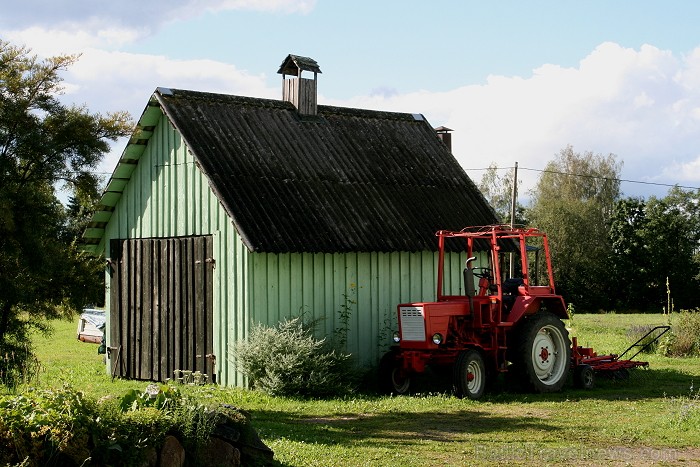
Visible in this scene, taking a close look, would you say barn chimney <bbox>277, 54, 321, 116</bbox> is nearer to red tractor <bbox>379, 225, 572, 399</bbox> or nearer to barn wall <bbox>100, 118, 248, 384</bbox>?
barn wall <bbox>100, 118, 248, 384</bbox>

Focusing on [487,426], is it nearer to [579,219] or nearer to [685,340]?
[685,340]

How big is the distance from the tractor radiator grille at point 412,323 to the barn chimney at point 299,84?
6.13 m

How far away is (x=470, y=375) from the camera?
51.3ft

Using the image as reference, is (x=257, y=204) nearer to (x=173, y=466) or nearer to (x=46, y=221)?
(x=46, y=221)

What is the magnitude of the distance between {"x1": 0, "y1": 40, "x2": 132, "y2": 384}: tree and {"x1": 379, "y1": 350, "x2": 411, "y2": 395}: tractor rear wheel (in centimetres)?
497

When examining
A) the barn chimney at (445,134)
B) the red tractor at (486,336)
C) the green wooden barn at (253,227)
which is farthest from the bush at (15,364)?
the barn chimney at (445,134)

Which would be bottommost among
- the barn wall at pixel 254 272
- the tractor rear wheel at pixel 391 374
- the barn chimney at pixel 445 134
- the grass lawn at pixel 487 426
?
the grass lawn at pixel 487 426

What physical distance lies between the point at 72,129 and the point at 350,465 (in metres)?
8.19

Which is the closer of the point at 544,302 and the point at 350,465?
the point at 350,465

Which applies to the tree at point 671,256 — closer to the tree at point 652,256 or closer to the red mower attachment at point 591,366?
the tree at point 652,256

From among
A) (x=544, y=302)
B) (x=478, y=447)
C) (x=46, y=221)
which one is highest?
(x=46, y=221)

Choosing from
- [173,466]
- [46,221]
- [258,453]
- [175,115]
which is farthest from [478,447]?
[175,115]

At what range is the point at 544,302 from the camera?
17375mm

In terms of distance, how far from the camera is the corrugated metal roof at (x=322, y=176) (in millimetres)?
17156
